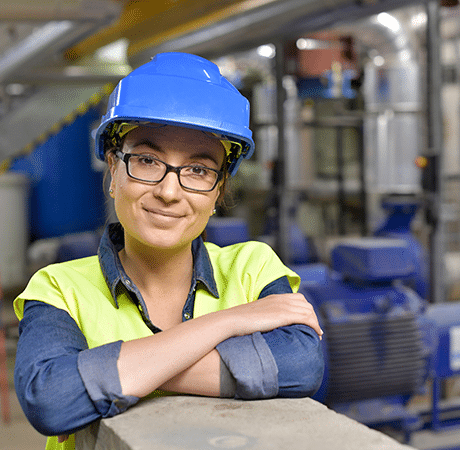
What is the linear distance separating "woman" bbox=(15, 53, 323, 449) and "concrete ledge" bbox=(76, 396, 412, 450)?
3cm

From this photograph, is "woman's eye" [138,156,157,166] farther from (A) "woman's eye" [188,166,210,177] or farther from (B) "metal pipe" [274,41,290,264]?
(B) "metal pipe" [274,41,290,264]

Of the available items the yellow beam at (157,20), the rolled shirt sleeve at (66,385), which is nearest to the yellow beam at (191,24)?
the yellow beam at (157,20)

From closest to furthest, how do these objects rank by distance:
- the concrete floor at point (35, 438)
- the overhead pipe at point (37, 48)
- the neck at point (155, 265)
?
the neck at point (155, 265)
the concrete floor at point (35, 438)
the overhead pipe at point (37, 48)

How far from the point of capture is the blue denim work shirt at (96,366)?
2.83 ft

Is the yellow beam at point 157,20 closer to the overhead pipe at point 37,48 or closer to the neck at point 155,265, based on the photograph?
the overhead pipe at point 37,48

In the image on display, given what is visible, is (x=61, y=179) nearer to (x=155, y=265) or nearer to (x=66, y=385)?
(x=155, y=265)

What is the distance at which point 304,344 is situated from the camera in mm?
1004

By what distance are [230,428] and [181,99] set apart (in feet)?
1.66

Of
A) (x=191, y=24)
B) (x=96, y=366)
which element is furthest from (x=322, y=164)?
(x=96, y=366)

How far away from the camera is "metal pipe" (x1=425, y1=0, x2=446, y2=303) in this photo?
3.53 m

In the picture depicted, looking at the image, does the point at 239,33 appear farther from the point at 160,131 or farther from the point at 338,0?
the point at 160,131

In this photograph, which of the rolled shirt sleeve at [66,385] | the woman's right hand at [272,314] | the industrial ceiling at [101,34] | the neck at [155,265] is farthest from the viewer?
the industrial ceiling at [101,34]

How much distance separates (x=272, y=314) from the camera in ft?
3.31

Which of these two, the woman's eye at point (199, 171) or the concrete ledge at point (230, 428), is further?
the woman's eye at point (199, 171)
